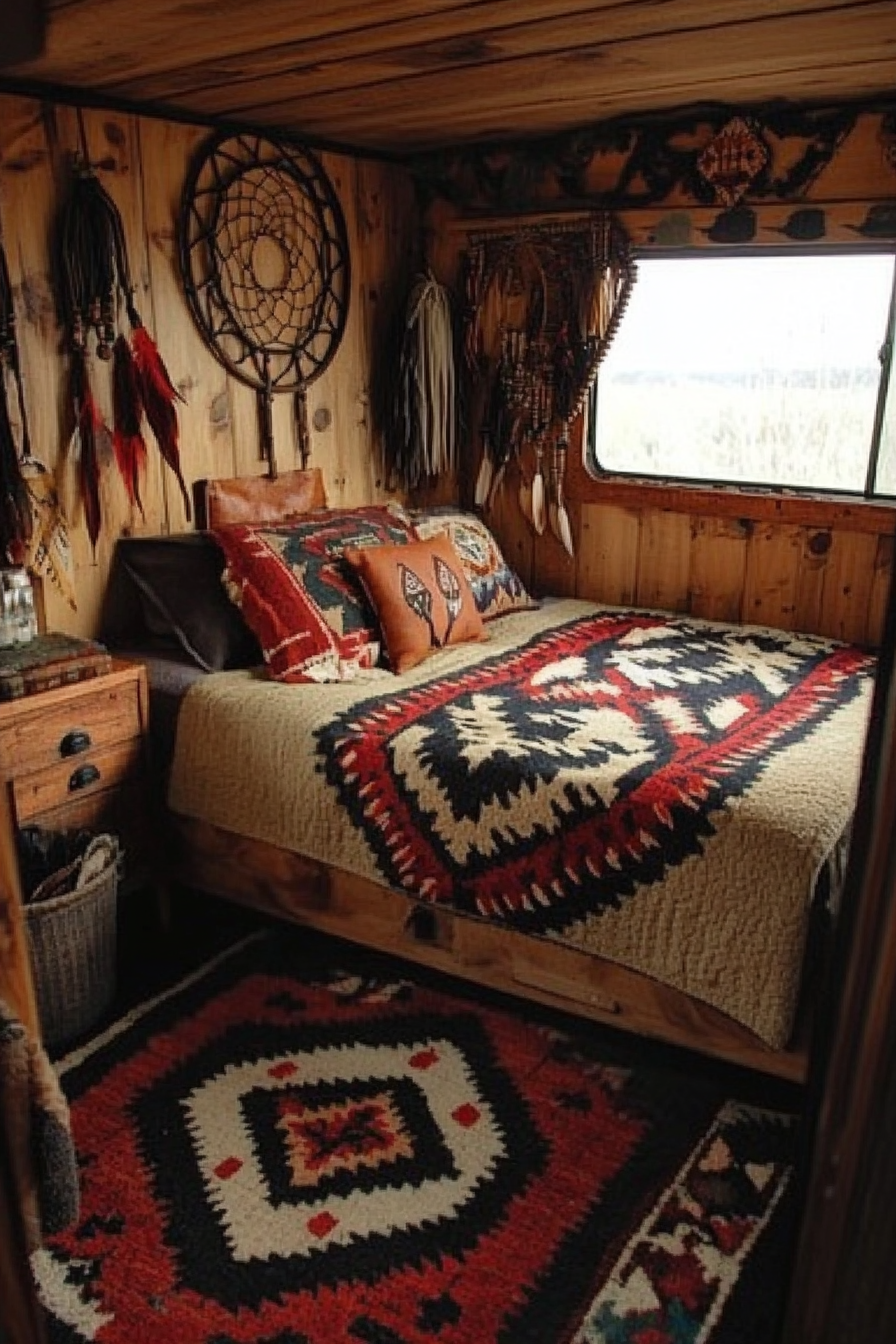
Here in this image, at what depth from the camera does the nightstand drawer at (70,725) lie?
2.31 meters

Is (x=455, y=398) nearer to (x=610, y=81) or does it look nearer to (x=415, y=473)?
(x=415, y=473)

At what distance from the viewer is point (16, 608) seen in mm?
2504

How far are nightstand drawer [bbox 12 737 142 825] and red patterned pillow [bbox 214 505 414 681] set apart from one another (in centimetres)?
43

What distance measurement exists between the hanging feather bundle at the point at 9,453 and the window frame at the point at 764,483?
1.82 metres

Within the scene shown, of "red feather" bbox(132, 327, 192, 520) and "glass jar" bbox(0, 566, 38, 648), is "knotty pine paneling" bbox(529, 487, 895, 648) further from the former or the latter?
"glass jar" bbox(0, 566, 38, 648)

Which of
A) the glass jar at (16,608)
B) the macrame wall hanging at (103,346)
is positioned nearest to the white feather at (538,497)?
the macrame wall hanging at (103,346)

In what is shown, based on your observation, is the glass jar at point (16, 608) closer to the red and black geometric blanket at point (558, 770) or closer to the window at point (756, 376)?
the red and black geometric blanket at point (558, 770)

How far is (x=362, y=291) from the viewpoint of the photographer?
3598 mm

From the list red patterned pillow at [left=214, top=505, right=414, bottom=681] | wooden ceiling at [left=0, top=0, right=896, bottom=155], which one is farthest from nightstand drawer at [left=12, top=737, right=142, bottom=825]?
wooden ceiling at [left=0, top=0, right=896, bottom=155]

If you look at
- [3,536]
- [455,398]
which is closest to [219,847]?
[3,536]

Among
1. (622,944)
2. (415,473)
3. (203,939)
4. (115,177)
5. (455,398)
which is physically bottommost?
(203,939)

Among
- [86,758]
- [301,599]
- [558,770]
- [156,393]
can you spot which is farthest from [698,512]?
[86,758]

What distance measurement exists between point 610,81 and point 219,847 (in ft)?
7.02

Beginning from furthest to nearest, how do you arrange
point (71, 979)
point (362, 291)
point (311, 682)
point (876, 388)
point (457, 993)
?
point (362, 291), point (876, 388), point (311, 682), point (457, 993), point (71, 979)
